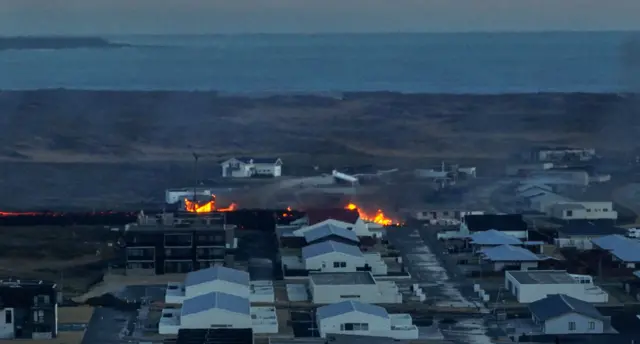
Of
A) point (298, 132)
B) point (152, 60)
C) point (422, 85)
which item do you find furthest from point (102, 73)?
point (298, 132)

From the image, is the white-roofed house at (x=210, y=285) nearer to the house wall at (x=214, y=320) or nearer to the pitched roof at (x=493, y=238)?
the house wall at (x=214, y=320)

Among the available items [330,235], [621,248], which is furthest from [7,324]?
[621,248]

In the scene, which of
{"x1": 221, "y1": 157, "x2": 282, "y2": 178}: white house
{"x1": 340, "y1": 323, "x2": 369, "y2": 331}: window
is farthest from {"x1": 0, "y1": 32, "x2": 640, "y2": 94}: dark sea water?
{"x1": 340, "y1": 323, "x2": 369, "y2": 331}: window

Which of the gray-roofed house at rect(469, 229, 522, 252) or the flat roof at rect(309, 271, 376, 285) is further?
the gray-roofed house at rect(469, 229, 522, 252)

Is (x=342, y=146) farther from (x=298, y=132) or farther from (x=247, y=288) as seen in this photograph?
(x=247, y=288)

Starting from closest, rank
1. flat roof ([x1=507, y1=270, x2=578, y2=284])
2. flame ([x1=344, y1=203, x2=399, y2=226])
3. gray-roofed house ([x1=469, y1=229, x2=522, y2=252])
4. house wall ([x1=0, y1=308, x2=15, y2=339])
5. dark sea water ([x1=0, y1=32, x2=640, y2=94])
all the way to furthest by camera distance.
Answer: house wall ([x1=0, y1=308, x2=15, y2=339]) < flat roof ([x1=507, y1=270, x2=578, y2=284]) < gray-roofed house ([x1=469, y1=229, x2=522, y2=252]) < flame ([x1=344, y1=203, x2=399, y2=226]) < dark sea water ([x1=0, y1=32, x2=640, y2=94])

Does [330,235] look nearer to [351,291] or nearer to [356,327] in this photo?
[351,291]

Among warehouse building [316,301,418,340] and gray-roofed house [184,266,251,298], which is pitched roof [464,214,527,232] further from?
warehouse building [316,301,418,340]
